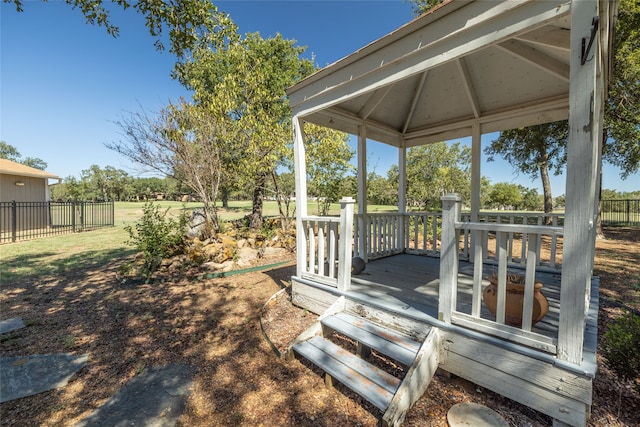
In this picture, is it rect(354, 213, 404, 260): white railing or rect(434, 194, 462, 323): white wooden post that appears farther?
rect(354, 213, 404, 260): white railing

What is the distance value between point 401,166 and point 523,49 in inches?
112

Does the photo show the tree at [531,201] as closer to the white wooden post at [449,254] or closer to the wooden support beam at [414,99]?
the wooden support beam at [414,99]

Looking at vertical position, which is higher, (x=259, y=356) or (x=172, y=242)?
(x=172, y=242)

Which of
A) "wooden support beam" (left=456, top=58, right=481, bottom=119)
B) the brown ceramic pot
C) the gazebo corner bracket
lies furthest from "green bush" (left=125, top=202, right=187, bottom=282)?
the gazebo corner bracket

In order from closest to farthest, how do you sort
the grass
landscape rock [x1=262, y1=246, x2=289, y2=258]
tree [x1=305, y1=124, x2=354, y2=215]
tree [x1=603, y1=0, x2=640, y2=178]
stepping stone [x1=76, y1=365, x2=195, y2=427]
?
stepping stone [x1=76, y1=365, x2=195, y2=427], the grass, tree [x1=603, y1=0, x2=640, y2=178], landscape rock [x1=262, y1=246, x2=289, y2=258], tree [x1=305, y1=124, x2=354, y2=215]

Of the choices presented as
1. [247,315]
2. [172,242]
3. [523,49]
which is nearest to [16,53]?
[172,242]

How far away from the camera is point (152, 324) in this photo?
350cm

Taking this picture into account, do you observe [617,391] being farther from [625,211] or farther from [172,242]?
[625,211]

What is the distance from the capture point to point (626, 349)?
73.8 inches

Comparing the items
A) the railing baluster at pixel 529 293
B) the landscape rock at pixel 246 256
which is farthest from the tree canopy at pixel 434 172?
the railing baluster at pixel 529 293

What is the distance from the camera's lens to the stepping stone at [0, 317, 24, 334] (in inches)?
129

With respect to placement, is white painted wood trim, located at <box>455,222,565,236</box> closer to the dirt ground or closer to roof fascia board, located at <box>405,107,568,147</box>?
the dirt ground

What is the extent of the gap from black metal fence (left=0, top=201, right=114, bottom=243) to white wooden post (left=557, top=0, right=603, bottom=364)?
595 inches

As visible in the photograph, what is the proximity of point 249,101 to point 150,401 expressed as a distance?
7858mm
